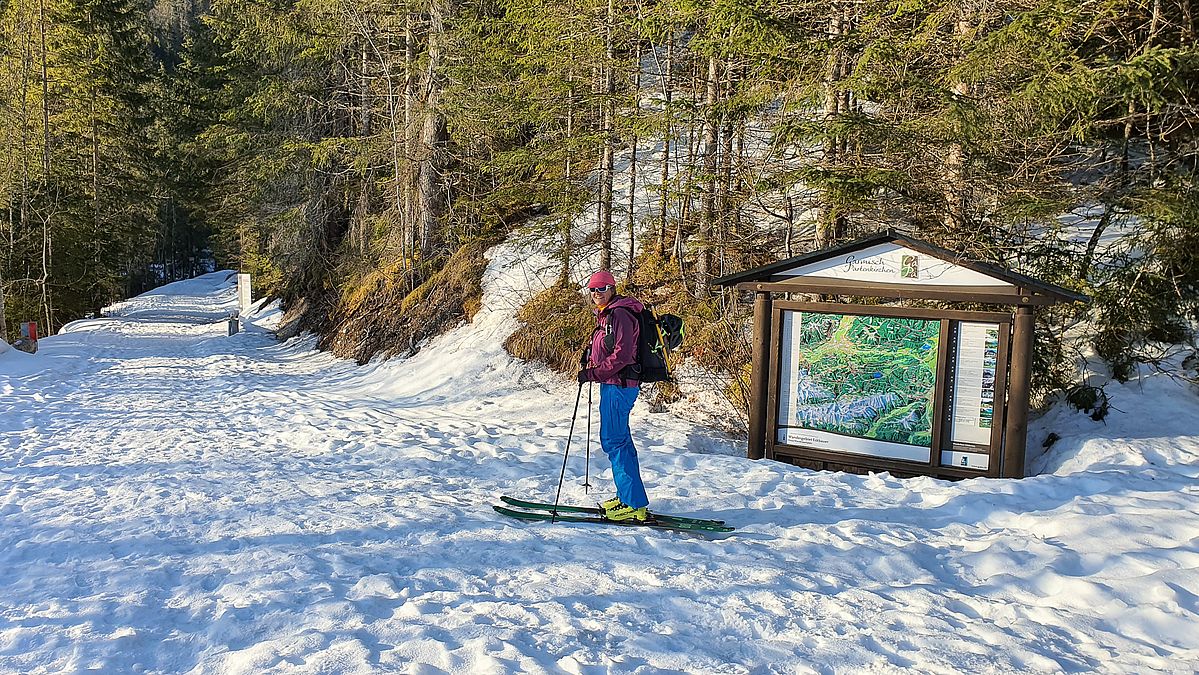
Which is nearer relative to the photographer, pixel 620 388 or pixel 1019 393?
pixel 620 388

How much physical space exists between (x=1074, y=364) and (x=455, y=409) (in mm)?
8965

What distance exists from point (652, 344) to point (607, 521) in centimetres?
154

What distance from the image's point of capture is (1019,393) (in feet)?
24.7

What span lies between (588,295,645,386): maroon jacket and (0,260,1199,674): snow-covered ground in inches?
49.4

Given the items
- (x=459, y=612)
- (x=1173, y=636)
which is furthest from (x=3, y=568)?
(x=1173, y=636)

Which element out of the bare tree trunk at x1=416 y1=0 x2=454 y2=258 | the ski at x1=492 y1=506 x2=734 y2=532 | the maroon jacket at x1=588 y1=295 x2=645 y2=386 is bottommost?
the ski at x1=492 y1=506 x2=734 y2=532

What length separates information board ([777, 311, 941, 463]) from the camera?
7.95m

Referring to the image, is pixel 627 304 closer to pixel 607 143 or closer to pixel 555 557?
pixel 555 557

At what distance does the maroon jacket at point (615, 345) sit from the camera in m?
6.03

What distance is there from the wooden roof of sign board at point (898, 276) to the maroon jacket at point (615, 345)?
2.72 m

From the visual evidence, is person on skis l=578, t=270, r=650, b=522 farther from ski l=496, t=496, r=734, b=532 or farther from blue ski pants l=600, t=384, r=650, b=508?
ski l=496, t=496, r=734, b=532

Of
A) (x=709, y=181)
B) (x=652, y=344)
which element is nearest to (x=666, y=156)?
(x=709, y=181)


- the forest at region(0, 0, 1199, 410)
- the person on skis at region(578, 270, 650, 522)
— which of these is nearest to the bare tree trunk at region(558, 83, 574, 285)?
the forest at region(0, 0, 1199, 410)

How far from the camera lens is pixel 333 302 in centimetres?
2270
